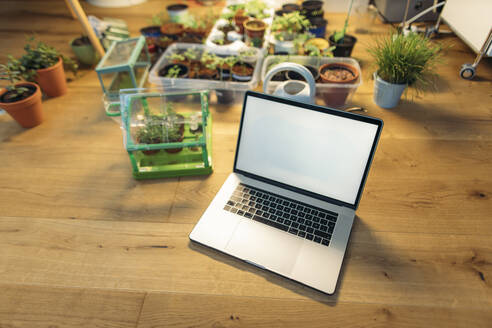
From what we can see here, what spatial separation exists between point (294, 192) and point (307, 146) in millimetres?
153

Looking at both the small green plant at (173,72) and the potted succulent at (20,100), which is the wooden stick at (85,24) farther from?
the small green plant at (173,72)

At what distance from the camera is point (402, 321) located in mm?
734

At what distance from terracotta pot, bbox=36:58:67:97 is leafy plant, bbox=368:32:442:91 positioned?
1.50 metres

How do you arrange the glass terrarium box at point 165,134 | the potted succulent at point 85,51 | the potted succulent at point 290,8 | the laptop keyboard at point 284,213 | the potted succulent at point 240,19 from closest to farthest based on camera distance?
the laptop keyboard at point 284,213 → the glass terrarium box at point 165,134 → the potted succulent at point 85,51 → the potted succulent at point 240,19 → the potted succulent at point 290,8

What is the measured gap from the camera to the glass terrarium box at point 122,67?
1.40m

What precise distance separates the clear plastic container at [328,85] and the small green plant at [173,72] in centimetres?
41

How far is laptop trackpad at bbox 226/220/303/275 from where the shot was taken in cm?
79

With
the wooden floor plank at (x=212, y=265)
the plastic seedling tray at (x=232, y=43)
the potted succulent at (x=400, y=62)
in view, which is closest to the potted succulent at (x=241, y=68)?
the plastic seedling tray at (x=232, y=43)

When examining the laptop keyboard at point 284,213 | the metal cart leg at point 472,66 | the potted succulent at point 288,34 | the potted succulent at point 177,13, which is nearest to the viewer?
the laptop keyboard at point 284,213

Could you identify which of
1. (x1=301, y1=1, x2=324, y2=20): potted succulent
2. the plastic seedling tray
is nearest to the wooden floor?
the plastic seedling tray

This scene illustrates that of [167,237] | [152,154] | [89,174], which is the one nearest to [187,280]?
[167,237]

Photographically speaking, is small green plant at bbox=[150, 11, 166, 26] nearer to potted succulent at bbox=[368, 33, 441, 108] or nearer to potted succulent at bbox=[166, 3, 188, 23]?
potted succulent at bbox=[166, 3, 188, 23]

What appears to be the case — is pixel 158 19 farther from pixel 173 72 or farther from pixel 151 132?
pixel 151 132

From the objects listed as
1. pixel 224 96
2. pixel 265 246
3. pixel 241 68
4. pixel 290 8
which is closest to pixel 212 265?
pixel 265 246
